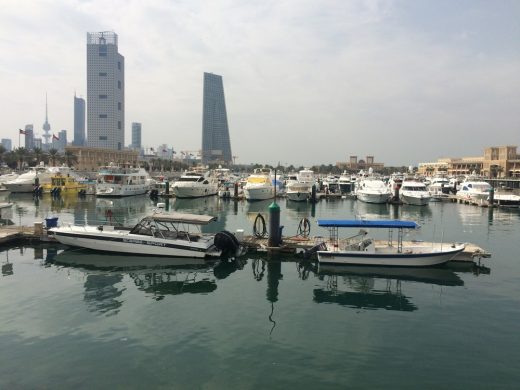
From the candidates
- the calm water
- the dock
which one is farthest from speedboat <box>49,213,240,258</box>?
the dock

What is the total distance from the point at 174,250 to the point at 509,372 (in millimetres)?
18021

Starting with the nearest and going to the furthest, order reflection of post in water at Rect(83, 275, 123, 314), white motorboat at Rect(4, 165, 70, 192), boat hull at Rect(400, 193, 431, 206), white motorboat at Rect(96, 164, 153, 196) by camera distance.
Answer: reflection of post in water at Rect(83, 275, 123, 314) < boat hull at Rect(400, 193, 431, 206) < white motorboat at Rect(96, 164, 153, 196) < white motorboat at Rect(4, 165, 70, 192)

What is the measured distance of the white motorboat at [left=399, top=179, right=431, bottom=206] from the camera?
5916cm

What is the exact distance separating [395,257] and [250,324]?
35.5ft

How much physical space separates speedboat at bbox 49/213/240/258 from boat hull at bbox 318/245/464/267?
6.58m

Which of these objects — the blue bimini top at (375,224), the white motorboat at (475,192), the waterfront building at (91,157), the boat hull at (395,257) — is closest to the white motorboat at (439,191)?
the white motorboat at (475,192)

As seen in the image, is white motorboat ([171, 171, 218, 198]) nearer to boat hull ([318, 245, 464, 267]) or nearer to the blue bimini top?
the blue bimini top

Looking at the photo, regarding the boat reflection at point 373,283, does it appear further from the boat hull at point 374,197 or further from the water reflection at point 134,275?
the boat hull at point 374,197

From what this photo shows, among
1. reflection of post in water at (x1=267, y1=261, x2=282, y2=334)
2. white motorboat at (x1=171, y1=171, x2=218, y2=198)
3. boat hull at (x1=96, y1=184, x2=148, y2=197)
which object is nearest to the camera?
reflection of post in water at (x1=267, y1=261, x2=282, y2=334)

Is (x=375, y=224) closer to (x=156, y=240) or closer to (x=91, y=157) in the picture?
(x=156, y=240)

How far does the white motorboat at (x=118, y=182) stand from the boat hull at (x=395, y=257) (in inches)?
2042

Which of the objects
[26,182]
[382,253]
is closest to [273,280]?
[382,253]

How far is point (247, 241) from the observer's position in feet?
87.4

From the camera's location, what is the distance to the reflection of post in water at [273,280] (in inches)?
707
